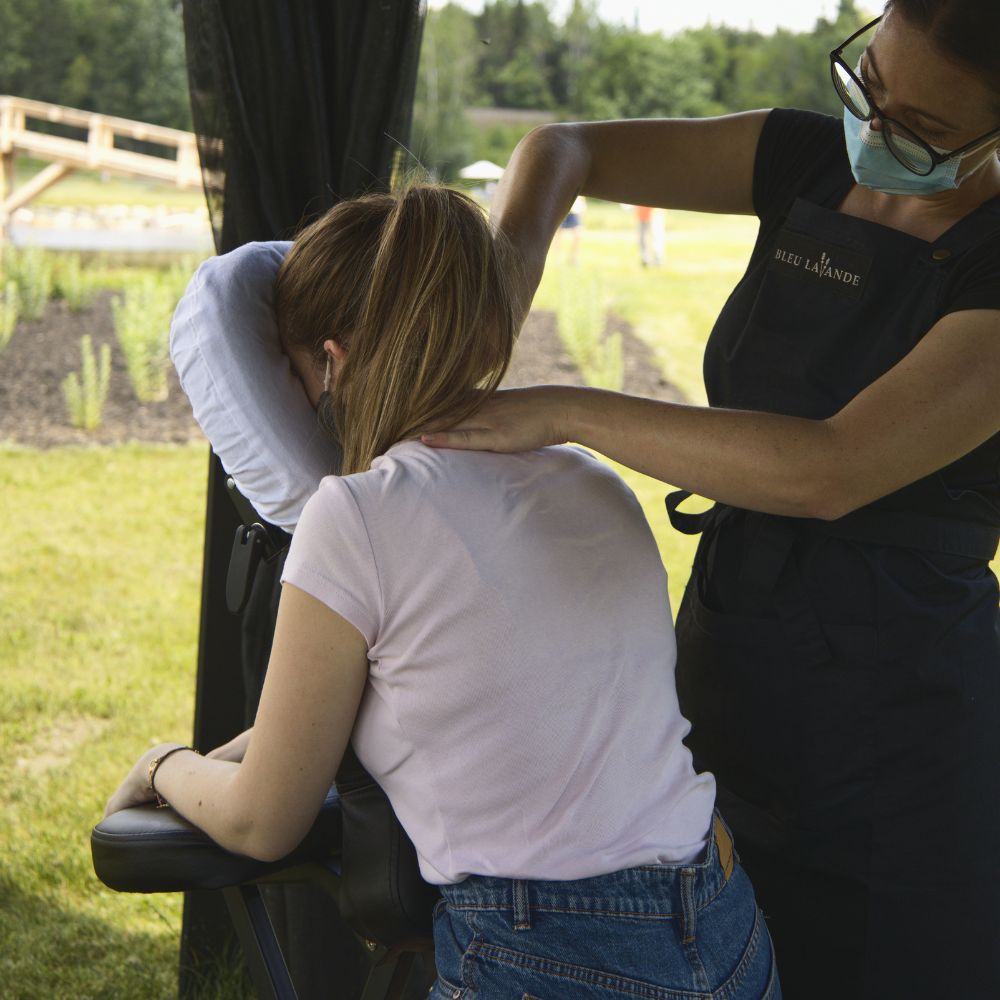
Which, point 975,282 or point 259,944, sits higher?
point 975,282

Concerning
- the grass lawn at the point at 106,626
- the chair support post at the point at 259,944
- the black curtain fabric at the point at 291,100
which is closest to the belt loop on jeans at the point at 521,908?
the chair support post at the point at 259,944

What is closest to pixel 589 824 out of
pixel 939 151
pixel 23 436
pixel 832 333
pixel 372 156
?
pixel 832 333

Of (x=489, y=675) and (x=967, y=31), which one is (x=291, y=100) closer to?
(x=967, y=31)

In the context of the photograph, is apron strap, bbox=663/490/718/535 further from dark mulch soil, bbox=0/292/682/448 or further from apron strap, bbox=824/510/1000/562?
dark mulch soil, bbox=0/292/682/448

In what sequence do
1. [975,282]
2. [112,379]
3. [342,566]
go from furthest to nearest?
[112,379]
[975,282]
[342,566]

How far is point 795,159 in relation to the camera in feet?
4.95

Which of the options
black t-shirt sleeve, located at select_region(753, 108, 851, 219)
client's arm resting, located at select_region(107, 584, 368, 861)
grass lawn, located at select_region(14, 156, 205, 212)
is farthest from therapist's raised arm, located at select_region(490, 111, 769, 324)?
grass lawn, located at select_region(14, 156, 205, 212)

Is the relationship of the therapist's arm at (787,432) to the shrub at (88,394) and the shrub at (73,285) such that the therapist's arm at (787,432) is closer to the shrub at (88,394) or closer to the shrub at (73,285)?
the shrub at (88,394)

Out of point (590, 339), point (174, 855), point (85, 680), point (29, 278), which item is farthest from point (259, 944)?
point (29, 278)

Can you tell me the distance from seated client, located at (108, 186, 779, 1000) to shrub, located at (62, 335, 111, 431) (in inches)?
180

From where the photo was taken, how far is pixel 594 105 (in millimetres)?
5023

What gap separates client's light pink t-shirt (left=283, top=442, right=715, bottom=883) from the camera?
1.02 metres

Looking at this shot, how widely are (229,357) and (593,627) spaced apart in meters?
0.47

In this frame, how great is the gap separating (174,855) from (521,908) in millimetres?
362
